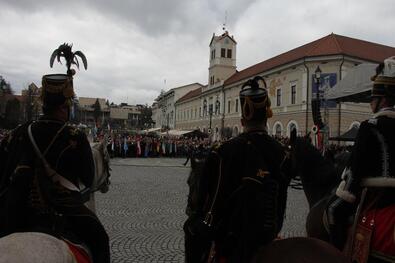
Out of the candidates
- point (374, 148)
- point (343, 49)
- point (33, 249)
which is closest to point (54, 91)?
point (33, 249)

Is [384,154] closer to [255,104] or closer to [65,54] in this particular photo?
[255,104]

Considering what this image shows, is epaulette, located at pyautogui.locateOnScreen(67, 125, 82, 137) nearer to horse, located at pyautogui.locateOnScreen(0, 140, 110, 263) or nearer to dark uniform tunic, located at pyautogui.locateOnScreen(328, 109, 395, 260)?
horse, located at pyautogui.locateOnScreen(0, 140, 110, 263)

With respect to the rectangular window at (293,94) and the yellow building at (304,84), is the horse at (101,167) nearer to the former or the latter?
the yellow building at (304,84)

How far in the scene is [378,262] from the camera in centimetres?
288

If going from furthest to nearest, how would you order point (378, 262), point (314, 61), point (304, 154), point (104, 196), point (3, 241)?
point (314, 61) → point (104, 196) → point (304, 154) → point (378, 262) → point (3, 241)

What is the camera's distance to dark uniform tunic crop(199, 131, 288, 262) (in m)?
2.89

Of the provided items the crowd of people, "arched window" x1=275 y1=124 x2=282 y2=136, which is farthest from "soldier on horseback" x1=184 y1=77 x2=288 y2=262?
"arched window" x1=275 y1=124 x2=282 y2=136

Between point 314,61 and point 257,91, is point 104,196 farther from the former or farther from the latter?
point 314,61

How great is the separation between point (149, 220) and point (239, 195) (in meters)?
6.86

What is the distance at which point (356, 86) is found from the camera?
8938mm

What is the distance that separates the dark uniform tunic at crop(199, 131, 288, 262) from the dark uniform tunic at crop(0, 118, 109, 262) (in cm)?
87

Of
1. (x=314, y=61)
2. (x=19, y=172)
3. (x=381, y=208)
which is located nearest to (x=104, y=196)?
(x=19, y=172)

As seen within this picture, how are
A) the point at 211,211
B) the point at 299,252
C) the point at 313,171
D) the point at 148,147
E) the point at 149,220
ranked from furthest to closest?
the point at 148,147, the point at 149,220, the point at 313,171, the point at 211,211, the point at 299,252

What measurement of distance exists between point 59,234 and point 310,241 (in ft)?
5.47
